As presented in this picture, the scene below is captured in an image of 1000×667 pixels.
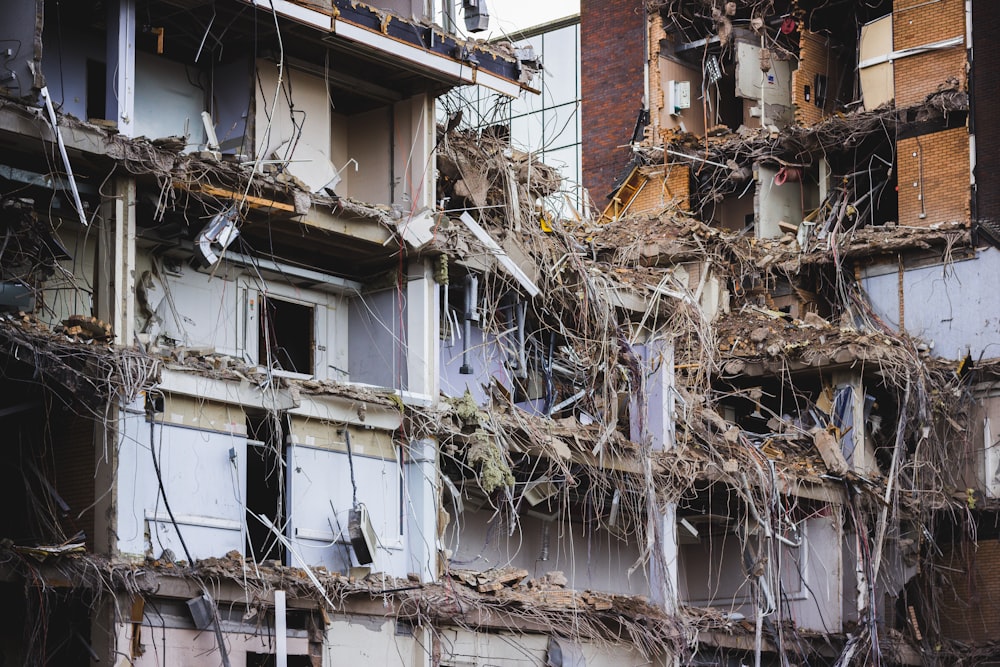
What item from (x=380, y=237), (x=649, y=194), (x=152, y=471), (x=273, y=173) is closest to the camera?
(x=152, y=471)

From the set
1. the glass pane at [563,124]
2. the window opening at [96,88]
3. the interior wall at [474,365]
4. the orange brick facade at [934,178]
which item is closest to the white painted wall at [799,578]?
the interior wall at [474,365]

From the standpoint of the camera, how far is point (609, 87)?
41250mm

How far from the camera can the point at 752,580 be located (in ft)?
91.6

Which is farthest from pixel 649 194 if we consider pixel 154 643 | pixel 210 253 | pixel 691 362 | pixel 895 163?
pixel 154 643

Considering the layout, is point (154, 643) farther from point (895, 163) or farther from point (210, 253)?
point (895, 163)

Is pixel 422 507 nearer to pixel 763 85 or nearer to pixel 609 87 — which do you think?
pixel 763 85

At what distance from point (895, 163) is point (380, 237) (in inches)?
655

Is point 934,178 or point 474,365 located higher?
point 934,178

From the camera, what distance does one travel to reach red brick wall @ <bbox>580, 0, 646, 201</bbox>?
133 ft

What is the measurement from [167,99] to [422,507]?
669cm

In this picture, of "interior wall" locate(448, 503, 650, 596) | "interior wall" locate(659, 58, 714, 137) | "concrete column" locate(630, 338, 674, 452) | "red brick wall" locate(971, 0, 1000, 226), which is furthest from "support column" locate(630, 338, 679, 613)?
"interior wall" locate(659, 58, 714, 137)

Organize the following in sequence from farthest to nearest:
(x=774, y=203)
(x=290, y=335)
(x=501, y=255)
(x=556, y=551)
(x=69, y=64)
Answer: (x=774, y=203)
(x=556, y=551)
(x=501, y=255)
(x=290, y=335)
(x=69, y=64)

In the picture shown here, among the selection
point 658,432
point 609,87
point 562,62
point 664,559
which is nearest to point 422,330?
point 658,432

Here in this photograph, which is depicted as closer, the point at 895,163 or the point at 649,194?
the point at 895,163
